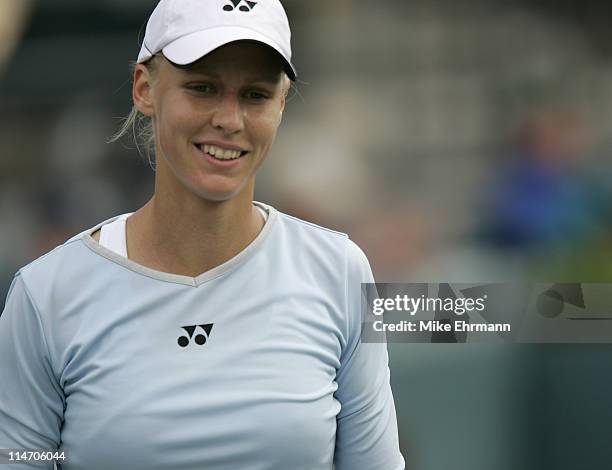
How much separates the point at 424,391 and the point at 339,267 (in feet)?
6.32

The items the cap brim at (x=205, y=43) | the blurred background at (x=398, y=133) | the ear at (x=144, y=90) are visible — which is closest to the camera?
the cap brim at (x=205, y=43)

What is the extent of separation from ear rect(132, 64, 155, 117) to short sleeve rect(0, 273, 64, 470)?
347 millimetres

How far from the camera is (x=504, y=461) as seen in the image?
10.7 feet

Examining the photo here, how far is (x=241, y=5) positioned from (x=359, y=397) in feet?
2.21

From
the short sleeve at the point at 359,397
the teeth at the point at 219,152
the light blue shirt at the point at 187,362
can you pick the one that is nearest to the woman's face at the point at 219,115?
the teeth at the point at 219,152

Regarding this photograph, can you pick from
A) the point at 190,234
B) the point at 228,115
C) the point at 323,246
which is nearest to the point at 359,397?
the point at 323,246

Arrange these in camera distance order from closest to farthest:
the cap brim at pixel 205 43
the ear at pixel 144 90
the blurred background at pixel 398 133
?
the cap brim at pixel 205 43
the ear at pixel 144 90
the blurred background at pixel 398 133

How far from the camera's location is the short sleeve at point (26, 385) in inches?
54.8

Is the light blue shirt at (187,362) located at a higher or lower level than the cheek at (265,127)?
lower

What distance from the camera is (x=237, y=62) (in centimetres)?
133

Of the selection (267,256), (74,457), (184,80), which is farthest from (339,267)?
(74,457)

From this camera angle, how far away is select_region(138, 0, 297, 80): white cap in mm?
1314

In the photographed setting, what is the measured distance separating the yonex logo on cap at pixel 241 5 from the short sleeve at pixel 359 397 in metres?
0.44

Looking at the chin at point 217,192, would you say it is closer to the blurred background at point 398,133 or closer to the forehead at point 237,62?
the forehead at point 237,62
